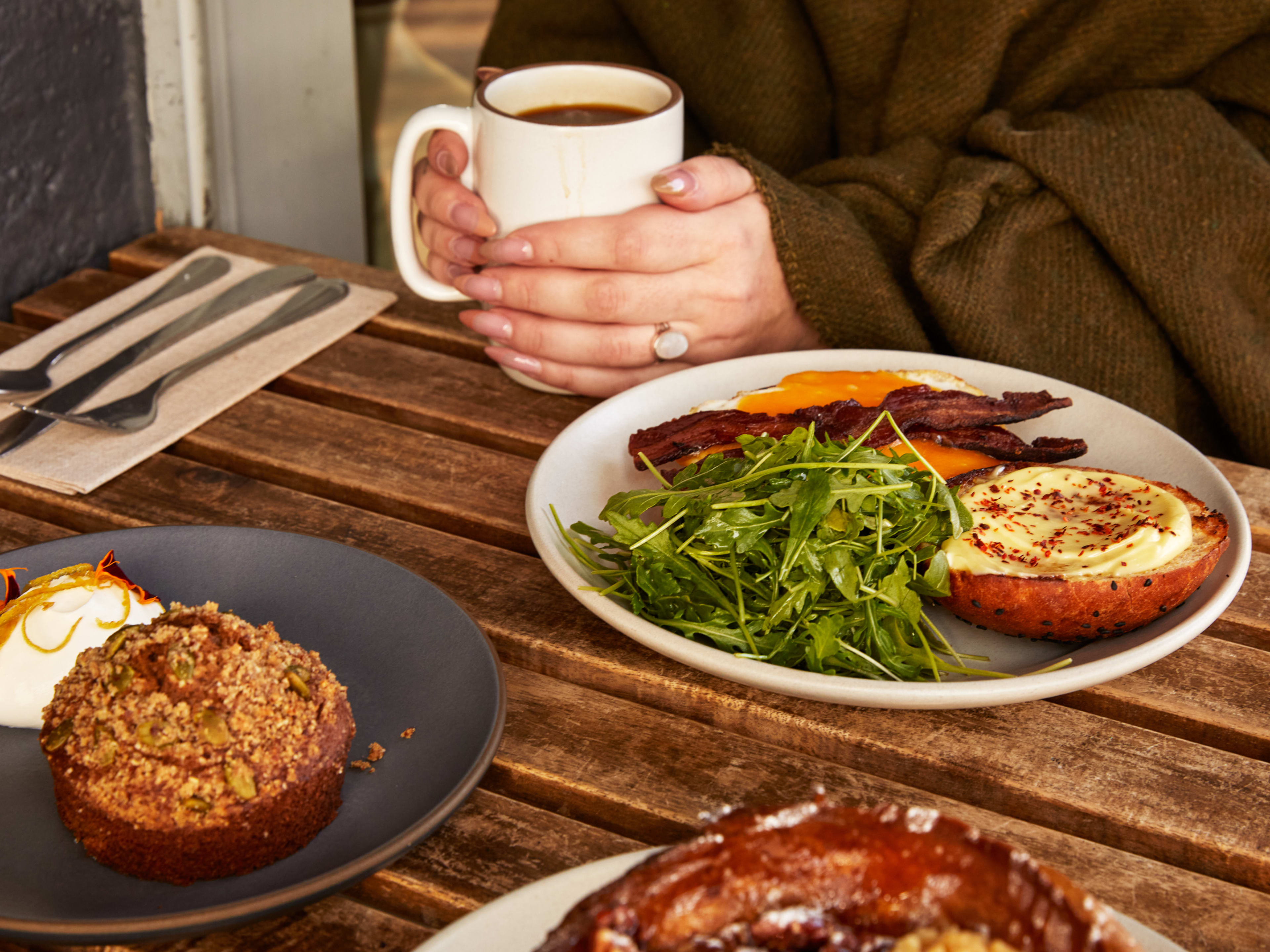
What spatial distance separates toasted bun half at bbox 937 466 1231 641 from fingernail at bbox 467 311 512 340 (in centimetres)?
66

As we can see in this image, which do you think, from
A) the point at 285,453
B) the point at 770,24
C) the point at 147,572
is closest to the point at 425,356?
the point at 285,453

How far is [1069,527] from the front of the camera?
0.95m

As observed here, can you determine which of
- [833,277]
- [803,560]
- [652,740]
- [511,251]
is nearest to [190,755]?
[652,740]

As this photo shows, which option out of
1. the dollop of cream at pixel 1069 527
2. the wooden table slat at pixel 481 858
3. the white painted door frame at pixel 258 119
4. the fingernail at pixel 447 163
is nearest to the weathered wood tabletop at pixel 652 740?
the wooden table slat at pixel 481 858

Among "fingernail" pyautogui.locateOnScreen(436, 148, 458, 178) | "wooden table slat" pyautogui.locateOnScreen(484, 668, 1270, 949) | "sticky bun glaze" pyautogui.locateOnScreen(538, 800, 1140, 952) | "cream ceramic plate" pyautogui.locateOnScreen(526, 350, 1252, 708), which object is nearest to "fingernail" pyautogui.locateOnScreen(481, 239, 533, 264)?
"fingernail" pyautogui.locateOnScreen(436, 148, 458, 178)

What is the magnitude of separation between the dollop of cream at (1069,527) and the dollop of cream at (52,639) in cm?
65

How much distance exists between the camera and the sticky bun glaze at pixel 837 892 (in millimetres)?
435

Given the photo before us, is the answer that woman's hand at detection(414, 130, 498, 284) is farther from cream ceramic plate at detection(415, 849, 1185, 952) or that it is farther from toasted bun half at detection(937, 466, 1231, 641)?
cream ceramic plate at detection(415, 849, 1185, 952)

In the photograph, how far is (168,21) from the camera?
5.52ft

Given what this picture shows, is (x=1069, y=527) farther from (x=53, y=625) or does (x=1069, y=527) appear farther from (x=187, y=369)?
(x=187, y=369)

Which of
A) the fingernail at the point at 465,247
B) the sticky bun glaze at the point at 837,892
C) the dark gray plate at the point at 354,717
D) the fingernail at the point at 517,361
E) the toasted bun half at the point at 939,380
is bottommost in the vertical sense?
the dark gray plate at the point at 354,717

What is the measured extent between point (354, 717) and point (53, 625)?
0.24 metres

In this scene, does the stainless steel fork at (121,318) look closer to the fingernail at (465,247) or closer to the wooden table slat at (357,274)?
the wooden table slat at (357,274)

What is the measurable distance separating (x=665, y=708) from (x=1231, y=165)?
3.72ft
